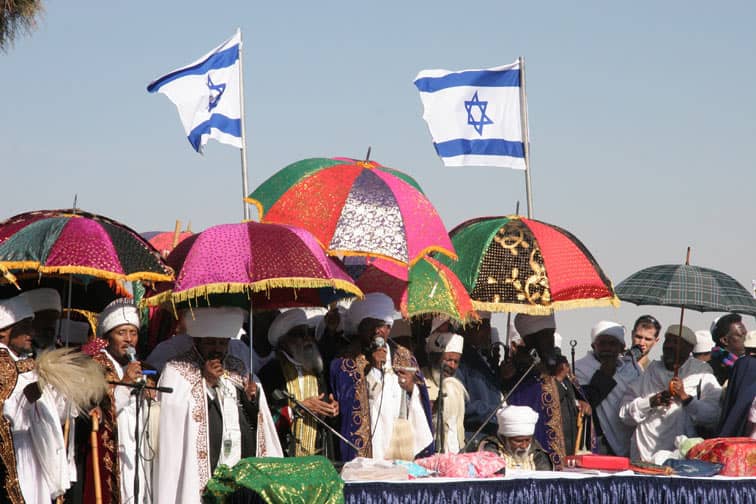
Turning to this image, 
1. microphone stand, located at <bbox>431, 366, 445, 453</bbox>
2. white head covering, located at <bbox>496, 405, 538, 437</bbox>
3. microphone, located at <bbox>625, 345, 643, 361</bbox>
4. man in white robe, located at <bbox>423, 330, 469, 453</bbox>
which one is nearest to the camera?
white head covering, located at <bbox>496, 405, 538, 437</bbox>

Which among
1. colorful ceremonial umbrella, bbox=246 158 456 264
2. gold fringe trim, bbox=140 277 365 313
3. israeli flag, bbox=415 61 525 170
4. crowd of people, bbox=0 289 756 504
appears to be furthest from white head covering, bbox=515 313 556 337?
gold fringe trim, bbox=140 277 365 313

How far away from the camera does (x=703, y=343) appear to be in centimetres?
1362

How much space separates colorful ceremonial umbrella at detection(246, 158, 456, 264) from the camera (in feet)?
33.1

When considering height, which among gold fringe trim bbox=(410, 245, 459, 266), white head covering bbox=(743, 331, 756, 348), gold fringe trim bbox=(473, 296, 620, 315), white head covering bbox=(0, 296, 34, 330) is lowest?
white head covering bbox=(743, 331, 756, 348)

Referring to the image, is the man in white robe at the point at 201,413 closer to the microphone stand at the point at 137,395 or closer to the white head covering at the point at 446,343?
the microphone stand at the point at 137,395

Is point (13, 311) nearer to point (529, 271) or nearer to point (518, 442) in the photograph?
point (518, 442)

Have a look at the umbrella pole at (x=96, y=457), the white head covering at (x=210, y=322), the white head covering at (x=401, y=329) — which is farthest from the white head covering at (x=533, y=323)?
the umbrella pole at (x=96, y=457)

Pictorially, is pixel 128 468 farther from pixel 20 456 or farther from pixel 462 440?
pixel 462 440

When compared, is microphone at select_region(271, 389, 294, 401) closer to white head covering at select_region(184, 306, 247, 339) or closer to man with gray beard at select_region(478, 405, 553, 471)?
white head covering at select_region(184, 306, 247, 339)

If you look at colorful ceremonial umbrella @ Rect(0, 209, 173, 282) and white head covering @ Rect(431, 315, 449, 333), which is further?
white head covering @ Rect(431, 315, 449, 333)

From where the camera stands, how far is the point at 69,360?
869cm

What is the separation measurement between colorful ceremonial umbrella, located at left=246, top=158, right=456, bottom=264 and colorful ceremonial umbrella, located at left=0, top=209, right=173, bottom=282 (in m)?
1.42

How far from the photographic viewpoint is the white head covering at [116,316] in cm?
975

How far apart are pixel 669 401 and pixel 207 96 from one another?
435 centimetres
